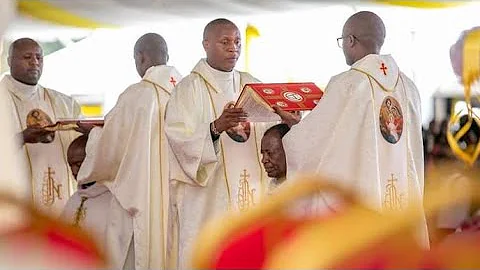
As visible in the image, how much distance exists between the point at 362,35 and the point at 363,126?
0.97 ft

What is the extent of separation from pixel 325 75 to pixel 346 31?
185 cm

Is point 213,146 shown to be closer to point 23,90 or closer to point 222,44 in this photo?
point 222,44

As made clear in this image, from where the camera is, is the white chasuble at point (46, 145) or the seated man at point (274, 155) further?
the white chasuble at point (46, 145)

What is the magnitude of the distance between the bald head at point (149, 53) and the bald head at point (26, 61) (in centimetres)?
39

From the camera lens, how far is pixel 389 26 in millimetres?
5074

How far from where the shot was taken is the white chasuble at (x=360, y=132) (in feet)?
10.3

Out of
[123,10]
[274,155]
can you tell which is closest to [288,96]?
[274,155]

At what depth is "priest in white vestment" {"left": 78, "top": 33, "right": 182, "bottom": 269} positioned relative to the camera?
12.7 ft

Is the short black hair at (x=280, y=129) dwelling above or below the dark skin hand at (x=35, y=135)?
above

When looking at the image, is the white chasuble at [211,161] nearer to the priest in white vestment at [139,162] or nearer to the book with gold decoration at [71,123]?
the priest in white vestment at [139,162]

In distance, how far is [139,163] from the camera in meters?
3.90

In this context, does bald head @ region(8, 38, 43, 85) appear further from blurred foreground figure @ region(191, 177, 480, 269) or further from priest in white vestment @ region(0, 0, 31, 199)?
blurred foreground figure @ region(191, 177, 480, 269)

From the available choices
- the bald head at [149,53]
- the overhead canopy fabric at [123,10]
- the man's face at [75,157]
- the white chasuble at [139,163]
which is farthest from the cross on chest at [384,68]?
the overhead canopy fabric at [123,10]

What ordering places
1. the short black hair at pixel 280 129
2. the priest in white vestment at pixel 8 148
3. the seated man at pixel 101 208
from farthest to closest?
the seated man at pixel 101 208 → the short black hair at pixel 280 129 → the priest in white vestment at pixel 8 148
